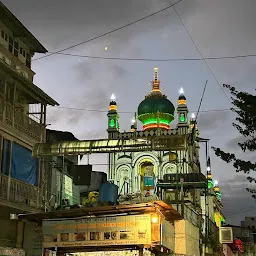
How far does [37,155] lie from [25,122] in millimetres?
4460

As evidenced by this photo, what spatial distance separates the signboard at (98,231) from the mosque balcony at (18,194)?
17.1 feet

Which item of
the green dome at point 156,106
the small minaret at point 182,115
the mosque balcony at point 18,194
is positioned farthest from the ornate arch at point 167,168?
the mosque balcony at point 18,194

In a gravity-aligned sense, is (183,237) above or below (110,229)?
below

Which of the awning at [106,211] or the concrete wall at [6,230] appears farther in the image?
the concrete wall at [6,230]

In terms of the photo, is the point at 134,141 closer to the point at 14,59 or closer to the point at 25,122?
the point at 25,122

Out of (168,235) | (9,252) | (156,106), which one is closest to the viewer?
(9,252)

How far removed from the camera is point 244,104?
19.3m

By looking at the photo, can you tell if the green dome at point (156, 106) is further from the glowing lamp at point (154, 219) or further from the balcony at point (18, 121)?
the glowing lamp at point (154, 219)

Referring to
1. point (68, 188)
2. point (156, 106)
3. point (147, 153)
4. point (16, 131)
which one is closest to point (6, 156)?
point (16, 131)

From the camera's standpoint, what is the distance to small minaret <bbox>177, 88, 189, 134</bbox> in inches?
1732

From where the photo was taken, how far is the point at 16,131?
19.0 metres

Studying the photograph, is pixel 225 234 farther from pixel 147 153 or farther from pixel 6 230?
pixel 147 153

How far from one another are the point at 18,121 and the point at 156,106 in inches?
1038

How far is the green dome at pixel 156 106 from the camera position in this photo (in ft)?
146
